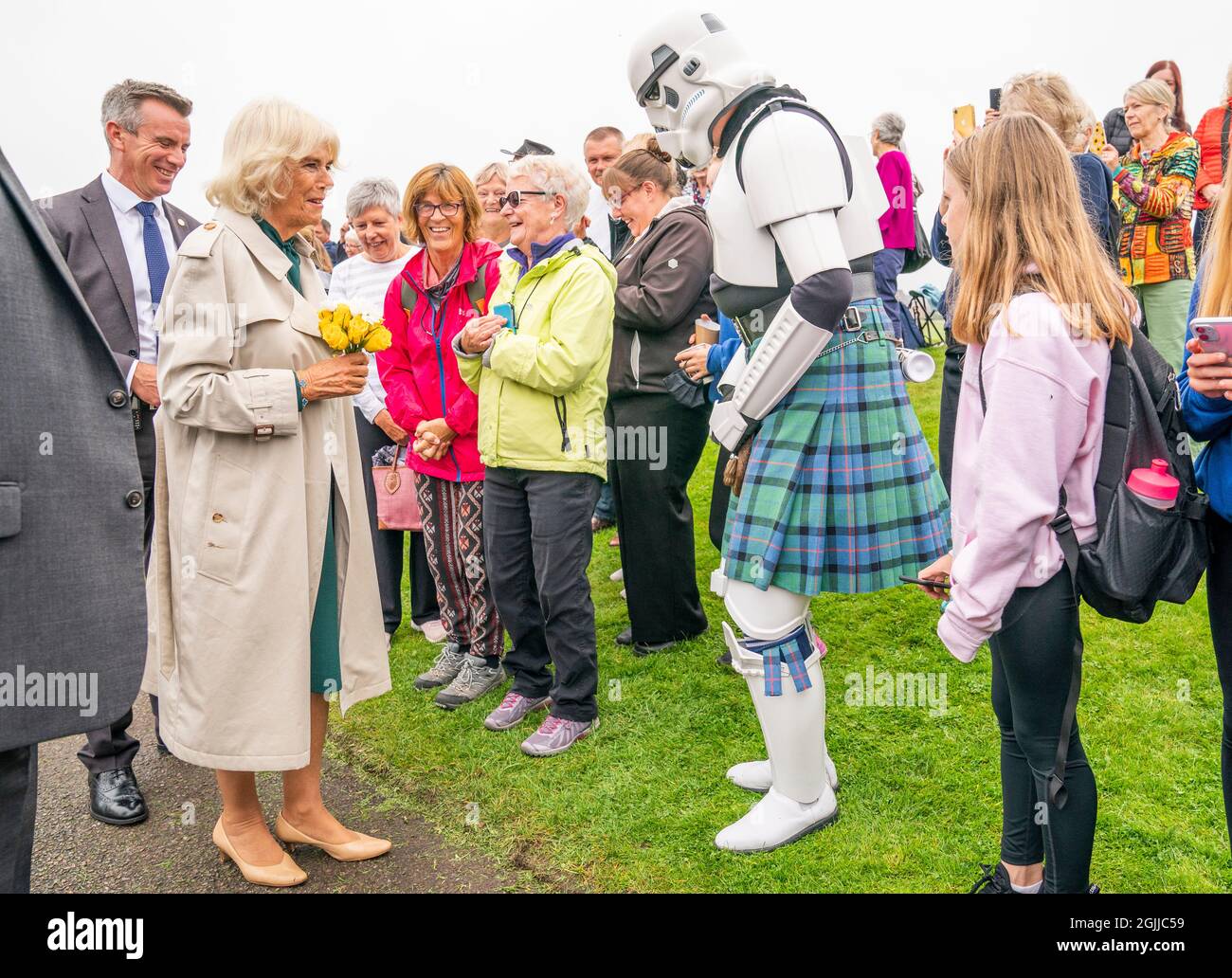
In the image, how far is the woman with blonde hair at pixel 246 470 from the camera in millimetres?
2719

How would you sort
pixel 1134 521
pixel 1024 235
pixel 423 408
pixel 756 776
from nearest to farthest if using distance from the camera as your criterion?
pixel 1134 521
pixel 1024 235
pixel 756 776
pixel 423 408

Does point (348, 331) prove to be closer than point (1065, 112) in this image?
Yes

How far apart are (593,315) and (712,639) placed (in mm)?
1785

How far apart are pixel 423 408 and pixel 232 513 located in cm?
171

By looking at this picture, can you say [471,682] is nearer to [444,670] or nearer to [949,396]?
[444,670]

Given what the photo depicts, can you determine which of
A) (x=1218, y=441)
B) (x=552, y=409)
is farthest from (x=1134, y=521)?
(x=552, y=409)

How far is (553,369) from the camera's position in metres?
3.58

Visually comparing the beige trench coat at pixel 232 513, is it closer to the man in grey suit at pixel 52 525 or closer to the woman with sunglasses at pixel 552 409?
the man in grey suit at pixel 52 525

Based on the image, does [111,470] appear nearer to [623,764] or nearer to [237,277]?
[237,277]

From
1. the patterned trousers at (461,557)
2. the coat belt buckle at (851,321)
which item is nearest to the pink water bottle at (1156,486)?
the coat belt buckle at (851,321)

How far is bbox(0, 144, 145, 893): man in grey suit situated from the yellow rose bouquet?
37.9 inches

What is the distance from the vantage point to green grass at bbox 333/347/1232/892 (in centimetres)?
286
